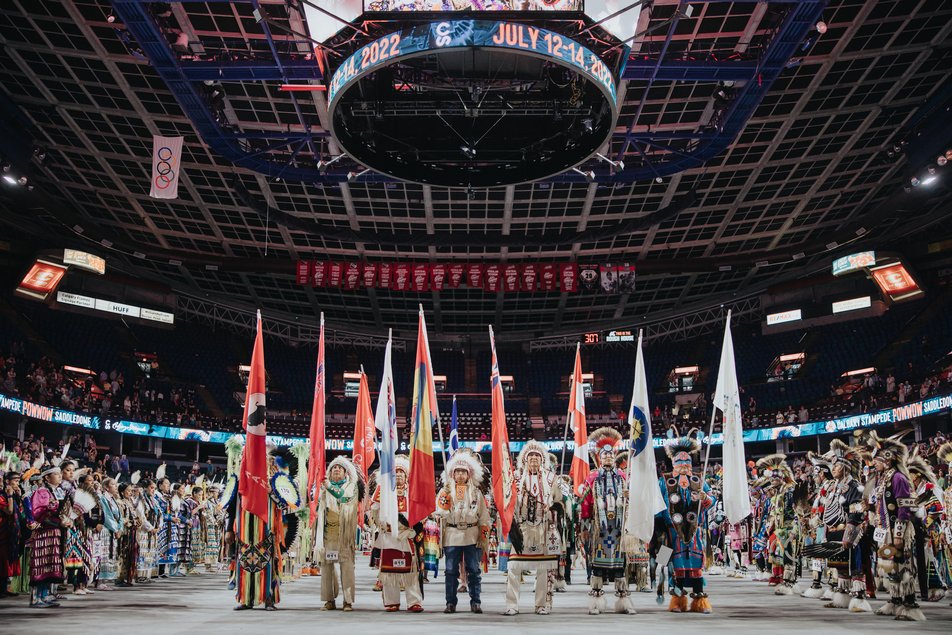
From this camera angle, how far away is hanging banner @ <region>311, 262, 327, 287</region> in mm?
34500

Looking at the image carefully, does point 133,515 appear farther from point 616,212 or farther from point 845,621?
point 616,212

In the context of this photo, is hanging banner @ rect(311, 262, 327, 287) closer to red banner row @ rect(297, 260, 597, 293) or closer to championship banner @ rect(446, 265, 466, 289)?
red banner row @ rect(297, 260, 597, 293)

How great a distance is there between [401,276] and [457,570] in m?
24.7

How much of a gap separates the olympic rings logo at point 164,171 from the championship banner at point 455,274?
517 inches

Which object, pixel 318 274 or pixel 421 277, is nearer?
pixel 318 274

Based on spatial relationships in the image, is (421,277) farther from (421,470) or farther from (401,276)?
(421,470)

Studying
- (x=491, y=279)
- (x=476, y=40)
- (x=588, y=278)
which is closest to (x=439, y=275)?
(x=491, y=279)

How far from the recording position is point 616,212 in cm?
3306

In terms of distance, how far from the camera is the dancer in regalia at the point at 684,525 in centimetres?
1102

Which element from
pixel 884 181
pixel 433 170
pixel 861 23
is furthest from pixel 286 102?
pixel 884 181

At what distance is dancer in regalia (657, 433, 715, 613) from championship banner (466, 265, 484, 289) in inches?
919

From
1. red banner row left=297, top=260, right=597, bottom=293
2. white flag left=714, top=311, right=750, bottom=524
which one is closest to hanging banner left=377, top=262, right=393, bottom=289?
red banner row left=297, top=260, right=597, bottom=293

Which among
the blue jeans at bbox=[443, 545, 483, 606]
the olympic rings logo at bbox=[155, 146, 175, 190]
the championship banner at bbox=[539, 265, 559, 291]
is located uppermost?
the olympic rings logo at bbox=[155, 146, 175, 190]

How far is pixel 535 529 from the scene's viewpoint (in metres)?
11.1
